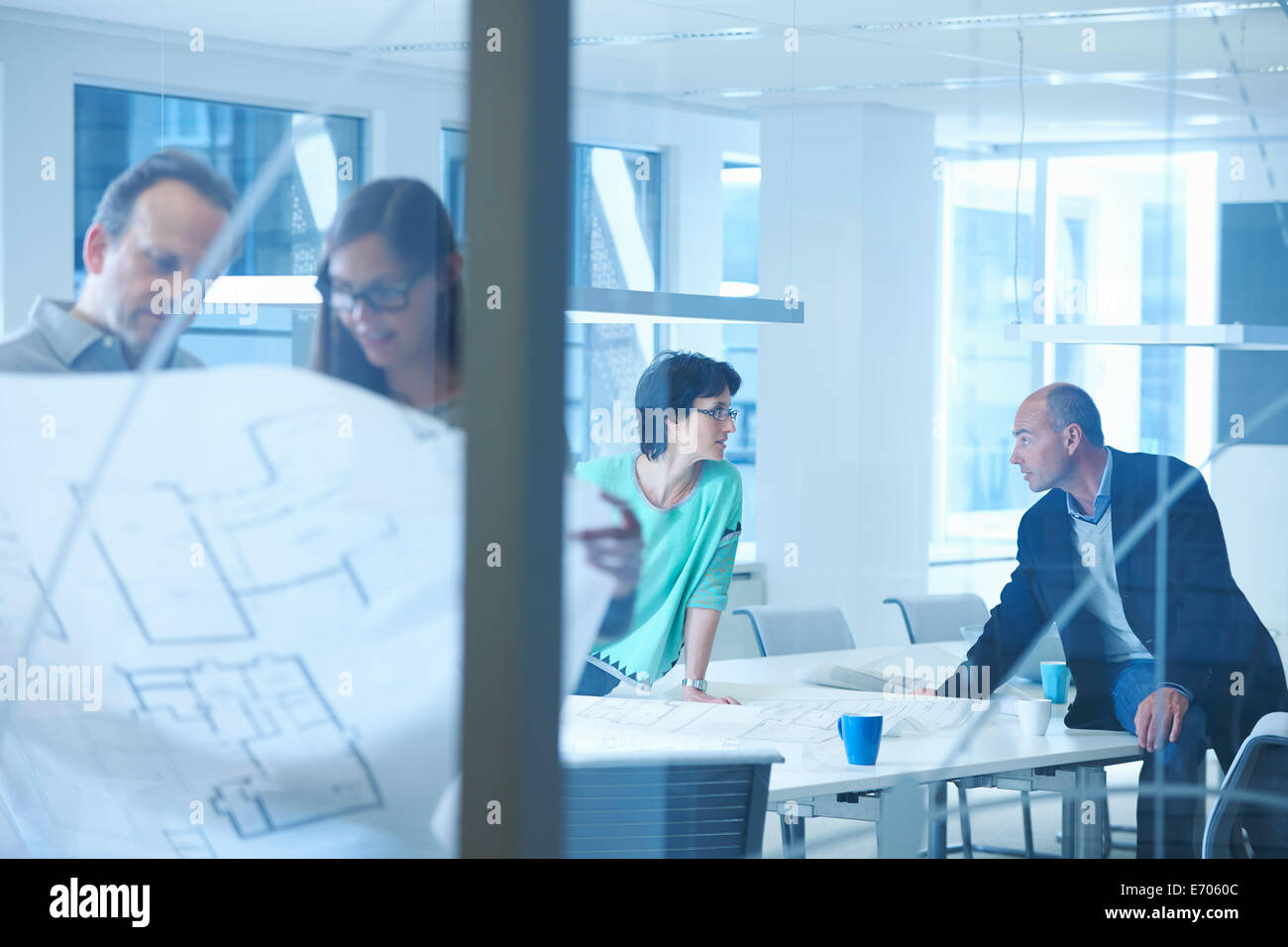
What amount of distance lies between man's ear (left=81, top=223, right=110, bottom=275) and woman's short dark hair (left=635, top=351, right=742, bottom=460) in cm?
91

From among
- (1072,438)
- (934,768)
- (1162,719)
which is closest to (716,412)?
(1072,438)

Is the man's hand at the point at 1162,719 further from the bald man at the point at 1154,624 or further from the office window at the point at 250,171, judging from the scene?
the office window at the point at 250,171

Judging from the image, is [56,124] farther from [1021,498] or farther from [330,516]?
[1021,498]

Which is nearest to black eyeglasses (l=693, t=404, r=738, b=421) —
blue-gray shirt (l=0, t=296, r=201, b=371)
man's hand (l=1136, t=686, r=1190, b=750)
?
man's hand (l=1136, t=686, r=1190, b=750)

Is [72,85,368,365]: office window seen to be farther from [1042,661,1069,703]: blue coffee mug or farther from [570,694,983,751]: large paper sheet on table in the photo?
[1042,661,1069,703]: blue coffee mug

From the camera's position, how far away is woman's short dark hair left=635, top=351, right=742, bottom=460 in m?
2.49

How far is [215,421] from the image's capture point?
1.91 m

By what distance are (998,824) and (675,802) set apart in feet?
2.73

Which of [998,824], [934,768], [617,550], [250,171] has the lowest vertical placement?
[998,824]

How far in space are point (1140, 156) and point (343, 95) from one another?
160 centimetres

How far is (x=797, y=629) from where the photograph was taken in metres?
3.46

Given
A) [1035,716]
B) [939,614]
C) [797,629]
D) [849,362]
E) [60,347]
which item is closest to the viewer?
[60,347]

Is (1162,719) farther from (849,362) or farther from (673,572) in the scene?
(849,362)

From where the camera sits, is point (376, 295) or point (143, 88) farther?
point (143, 88)
